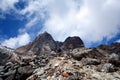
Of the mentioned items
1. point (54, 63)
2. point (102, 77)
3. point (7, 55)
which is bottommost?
point (102, 77)

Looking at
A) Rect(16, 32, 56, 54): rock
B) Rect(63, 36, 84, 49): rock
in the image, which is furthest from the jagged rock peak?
Rect(63, 36, 84, 49): rock

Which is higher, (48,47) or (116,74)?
(48,47)

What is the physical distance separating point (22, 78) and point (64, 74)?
643 inches

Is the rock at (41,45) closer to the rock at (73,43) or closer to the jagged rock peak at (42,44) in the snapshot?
the jagged rock peak at (42,44)

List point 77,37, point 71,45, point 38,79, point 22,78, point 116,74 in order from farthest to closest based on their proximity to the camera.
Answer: point 77,37 → point 71,45 → point 22,78 → point 116,74 → point 38,79

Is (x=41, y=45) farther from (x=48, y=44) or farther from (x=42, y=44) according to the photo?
(x=48, y=44)

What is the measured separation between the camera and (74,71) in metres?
14.0

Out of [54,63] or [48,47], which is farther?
[48,47]

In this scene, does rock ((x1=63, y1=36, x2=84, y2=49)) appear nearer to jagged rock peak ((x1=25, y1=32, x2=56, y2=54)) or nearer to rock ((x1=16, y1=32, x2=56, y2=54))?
rock ((x1=16, y1=32, x2=56, y2=54))

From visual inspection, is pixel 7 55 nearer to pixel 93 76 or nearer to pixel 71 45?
pixel 71 45

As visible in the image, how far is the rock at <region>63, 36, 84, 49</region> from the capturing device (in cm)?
17304

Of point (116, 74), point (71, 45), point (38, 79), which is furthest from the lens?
point (71, 45)

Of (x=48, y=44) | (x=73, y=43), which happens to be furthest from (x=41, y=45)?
(x=73, y=43)

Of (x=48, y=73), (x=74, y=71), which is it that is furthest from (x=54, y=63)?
(x=74, y=71)
